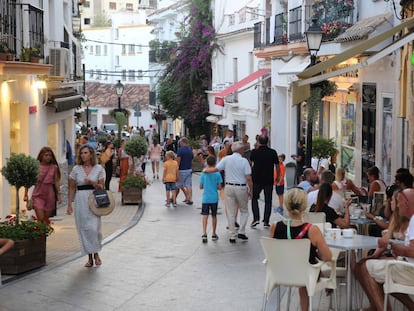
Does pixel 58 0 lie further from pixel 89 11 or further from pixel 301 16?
pixel 89 11

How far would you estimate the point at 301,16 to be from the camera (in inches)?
997

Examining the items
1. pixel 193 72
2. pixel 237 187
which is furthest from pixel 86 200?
pixel 193 72

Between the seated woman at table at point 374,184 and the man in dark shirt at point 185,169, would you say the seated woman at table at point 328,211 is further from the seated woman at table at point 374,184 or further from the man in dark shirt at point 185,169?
the man in dark shirt at point 185,169

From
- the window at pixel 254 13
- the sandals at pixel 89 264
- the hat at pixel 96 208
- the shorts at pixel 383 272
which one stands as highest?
the window at pixel 254 13

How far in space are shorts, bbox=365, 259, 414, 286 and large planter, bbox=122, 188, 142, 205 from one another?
521 inches

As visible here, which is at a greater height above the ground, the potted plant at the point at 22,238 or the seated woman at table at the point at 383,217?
the seated woman at table at the point at 383,217

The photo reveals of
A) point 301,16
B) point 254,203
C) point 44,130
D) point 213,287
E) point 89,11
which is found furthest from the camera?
point 89,11

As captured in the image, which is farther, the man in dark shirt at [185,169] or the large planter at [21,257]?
the man in dark shirt at [185,169]

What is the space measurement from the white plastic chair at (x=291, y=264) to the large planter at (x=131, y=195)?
13.4m

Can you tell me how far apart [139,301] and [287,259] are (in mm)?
2774

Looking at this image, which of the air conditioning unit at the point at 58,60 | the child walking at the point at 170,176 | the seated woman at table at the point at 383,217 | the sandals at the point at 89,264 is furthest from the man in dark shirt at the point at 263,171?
the air conditioning unit at the point at 58,60

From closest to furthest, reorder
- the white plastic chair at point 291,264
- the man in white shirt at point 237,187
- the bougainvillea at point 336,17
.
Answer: the white plastic chair at point 291,264
the man in white shirt at point 237,187
the bougainvillea at point 336,17

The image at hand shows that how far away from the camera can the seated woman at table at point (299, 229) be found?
8.49 metres

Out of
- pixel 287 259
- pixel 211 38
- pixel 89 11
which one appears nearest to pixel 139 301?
pixel 287 259
